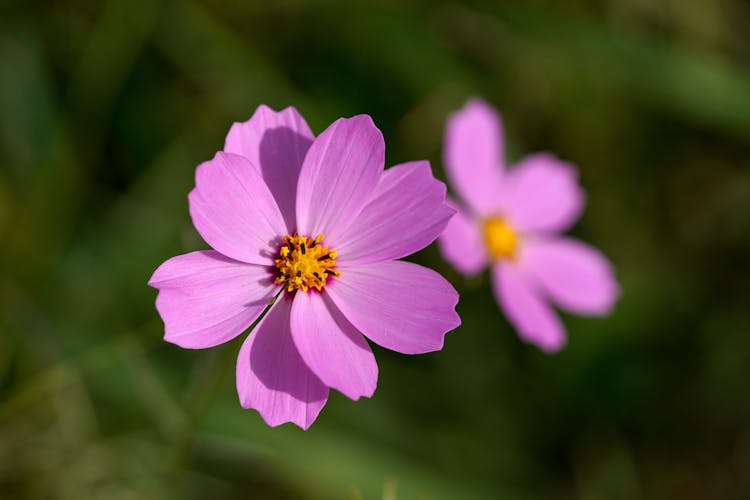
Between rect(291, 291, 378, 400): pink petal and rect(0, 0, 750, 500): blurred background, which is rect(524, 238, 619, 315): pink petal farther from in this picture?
rect(291, 291, 378, 400): pink petal

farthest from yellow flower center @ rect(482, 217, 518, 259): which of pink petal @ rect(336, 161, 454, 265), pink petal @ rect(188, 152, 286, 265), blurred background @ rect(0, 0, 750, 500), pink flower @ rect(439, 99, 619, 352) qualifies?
pink petal @ rect(188, 152, 286, 265)

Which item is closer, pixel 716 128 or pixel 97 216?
pixel 97 216

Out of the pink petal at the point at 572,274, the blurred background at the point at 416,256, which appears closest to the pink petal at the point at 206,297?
the blurred background at the point at 416,256

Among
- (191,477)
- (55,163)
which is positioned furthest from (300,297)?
(55,163)

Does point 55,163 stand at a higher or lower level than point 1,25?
lower

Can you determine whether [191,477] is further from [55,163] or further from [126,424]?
[55,163]

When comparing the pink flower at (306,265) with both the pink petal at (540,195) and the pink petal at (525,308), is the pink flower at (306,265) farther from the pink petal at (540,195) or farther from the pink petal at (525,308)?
the pink petal at (540,195)

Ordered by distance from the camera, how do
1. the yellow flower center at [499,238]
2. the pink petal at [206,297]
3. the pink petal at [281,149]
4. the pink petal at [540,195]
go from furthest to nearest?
the pink petal at [540,195], the yellow flower center at [499,238], the pink petal at [281,149], the pink petal at [206,297]
